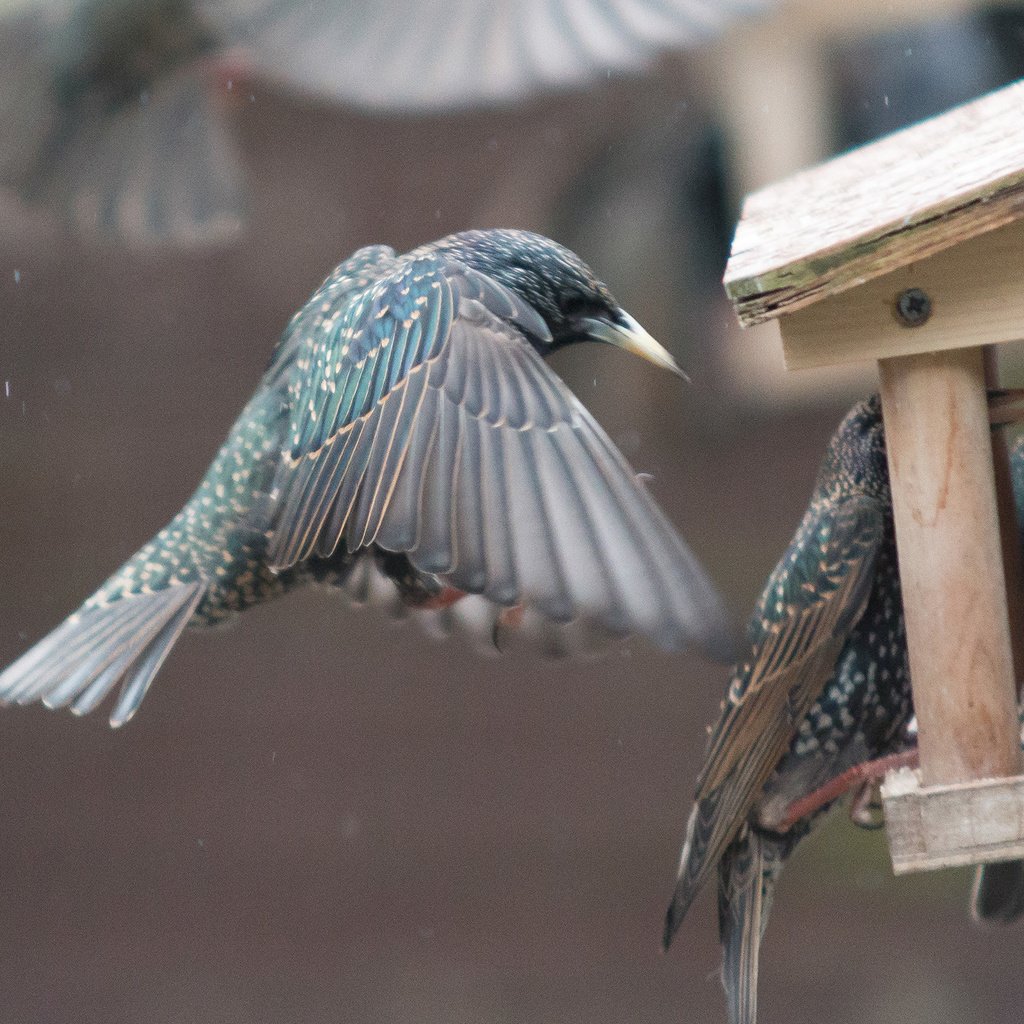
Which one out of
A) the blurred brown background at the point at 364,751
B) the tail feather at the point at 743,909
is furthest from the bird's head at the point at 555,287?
the blurred brown background at the point at 364,751

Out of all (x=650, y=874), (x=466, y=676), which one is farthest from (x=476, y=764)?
(x=650, y=874)

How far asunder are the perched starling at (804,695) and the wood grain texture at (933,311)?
365 millimetres

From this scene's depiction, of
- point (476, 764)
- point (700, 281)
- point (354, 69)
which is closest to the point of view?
point (354, 69)

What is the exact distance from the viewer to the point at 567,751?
4.33 m

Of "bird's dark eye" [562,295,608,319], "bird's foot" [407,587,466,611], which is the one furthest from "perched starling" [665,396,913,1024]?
"bird's foot" [407,587,466,611]

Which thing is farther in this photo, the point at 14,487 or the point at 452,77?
the point at 14,487

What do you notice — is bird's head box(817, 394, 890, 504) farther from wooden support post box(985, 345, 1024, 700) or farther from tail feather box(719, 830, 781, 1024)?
tail feather box(719, 830, 781, 1024)

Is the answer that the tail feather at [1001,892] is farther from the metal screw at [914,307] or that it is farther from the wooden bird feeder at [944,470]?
the metal screw at [914,307]

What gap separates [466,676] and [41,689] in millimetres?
2229

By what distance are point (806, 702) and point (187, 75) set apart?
1.90m

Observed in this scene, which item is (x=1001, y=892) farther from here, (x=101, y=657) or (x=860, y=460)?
(x=101, y=657)

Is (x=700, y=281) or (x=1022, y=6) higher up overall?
(x=1022, y=6)

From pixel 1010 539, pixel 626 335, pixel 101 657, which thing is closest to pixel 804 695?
pixel 1010 539

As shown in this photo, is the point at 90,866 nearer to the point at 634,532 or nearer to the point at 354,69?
the point at 354,69
